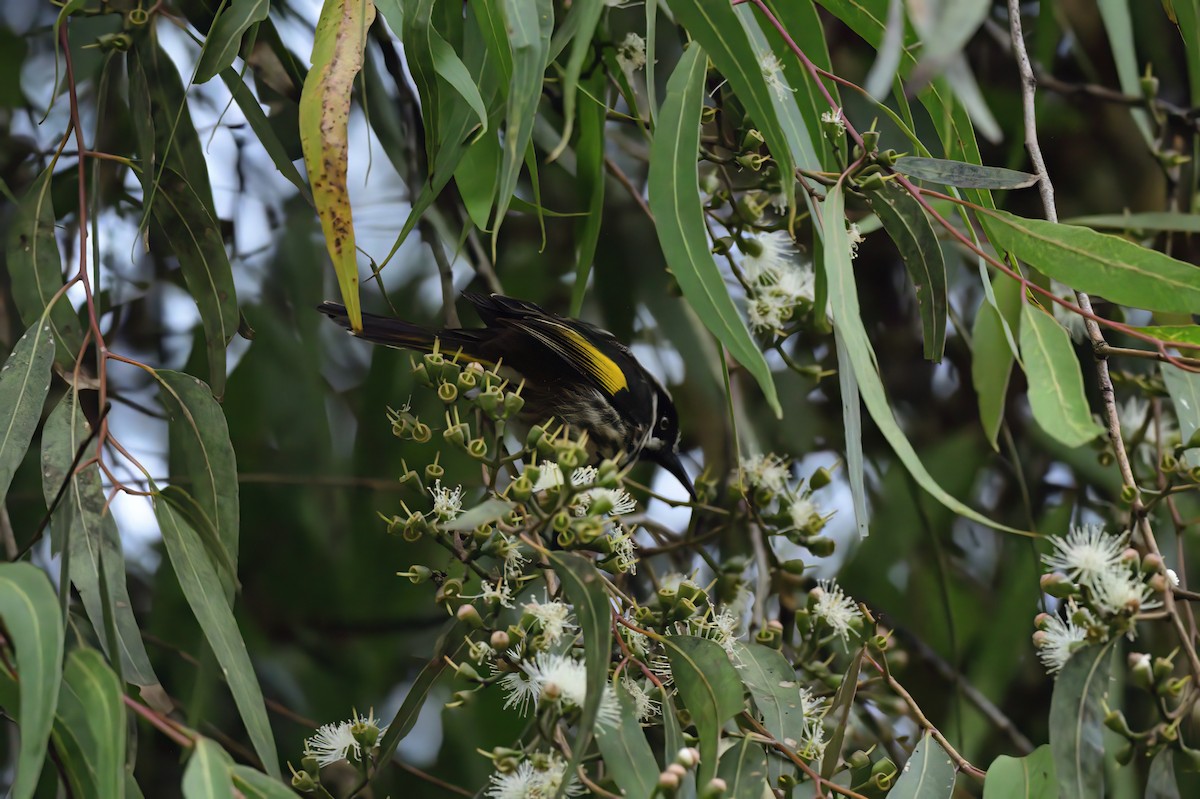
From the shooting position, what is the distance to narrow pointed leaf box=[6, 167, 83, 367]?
1437 mm

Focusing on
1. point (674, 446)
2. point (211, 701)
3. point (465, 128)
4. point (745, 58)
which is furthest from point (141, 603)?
point (745, 58)

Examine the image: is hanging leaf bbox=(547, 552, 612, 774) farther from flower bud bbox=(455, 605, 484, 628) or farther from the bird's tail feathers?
the bird's tail feathers

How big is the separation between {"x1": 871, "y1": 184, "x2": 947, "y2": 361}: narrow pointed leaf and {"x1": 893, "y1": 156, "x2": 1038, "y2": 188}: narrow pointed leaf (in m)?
0.09

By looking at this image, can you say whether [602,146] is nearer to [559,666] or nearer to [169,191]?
[169,191]

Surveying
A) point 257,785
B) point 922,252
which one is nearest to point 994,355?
point 922,252

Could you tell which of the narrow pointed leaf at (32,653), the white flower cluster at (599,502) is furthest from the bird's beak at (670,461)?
the narrow pointed leaf at (32,653)

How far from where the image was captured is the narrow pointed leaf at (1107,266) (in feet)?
4.06

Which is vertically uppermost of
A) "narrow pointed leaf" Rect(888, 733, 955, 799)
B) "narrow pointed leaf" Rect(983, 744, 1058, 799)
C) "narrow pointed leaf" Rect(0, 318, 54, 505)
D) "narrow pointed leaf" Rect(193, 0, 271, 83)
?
"narrow pointed leaf" Rect(193, 0, 271, 83)

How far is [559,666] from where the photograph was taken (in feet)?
3.82

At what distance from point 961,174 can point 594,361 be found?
0.78m

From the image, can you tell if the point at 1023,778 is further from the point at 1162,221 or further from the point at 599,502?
the point at 1162,221

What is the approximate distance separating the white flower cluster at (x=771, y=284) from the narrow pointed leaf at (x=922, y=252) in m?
0.38

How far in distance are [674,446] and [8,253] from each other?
1.09 meters

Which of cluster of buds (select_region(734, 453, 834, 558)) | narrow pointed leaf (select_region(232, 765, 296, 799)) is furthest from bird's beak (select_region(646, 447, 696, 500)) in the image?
narrow pointed leaf (select_region(232, 765, 296, 799))
